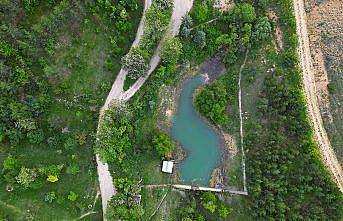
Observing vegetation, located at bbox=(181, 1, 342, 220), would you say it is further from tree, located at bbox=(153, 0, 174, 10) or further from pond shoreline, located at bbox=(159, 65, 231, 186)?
tree, located at bbox=(153, 0, 174, 10)

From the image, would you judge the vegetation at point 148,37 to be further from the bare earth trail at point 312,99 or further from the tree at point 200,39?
the bare earth trail at point 312,99

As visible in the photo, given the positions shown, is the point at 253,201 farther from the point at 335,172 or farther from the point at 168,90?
the point at 168,90

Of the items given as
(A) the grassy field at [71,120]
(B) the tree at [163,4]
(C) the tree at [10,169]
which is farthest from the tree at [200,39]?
(C) the tree at [10,169]

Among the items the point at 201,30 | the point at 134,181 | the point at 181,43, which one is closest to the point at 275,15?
the point at 201,30

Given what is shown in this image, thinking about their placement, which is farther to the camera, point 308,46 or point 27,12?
point 308,46

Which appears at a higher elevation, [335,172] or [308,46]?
[308,46]

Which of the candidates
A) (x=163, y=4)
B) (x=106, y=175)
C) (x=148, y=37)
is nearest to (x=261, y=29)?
(x=163, y=4)

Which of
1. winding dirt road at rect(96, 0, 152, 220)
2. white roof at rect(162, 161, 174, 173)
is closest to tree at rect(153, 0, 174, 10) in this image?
winding dirt road at rect(96, 0, 152, 220)
